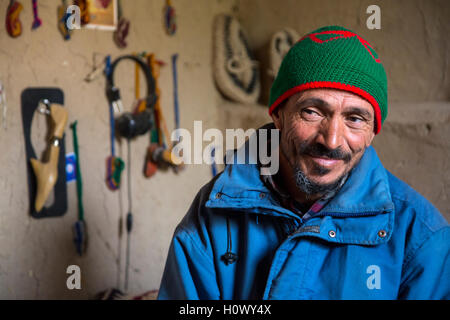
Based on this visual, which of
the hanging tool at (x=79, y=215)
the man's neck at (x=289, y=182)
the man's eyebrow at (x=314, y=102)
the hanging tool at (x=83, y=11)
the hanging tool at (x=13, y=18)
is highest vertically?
the hanging tool at (x=83, y=11)

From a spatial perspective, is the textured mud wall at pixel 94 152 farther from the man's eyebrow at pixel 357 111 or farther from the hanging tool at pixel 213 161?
the man's eyebrow at pixel 357 111

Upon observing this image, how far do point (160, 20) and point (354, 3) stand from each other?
0.90m

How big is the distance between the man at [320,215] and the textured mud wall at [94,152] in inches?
30.1

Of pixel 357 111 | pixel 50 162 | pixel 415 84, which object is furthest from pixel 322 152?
pixel 50 162

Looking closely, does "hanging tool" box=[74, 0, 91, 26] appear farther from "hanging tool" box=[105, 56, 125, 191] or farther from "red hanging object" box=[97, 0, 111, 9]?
"hanging tool" box=[105, 56, 125, 191]

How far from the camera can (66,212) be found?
1.71 meters

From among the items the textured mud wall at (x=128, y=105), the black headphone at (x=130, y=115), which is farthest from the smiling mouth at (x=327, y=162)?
the black headphone at (x=130, y=115)

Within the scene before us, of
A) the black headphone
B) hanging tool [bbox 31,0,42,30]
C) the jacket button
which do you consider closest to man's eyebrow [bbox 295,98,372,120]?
the jacket button

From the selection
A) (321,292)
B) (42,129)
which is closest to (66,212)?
(42,129)

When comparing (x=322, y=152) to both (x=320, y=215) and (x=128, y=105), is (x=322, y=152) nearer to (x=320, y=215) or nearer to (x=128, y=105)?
(x=320, y=215)

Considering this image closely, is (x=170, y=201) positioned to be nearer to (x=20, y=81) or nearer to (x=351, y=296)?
(x=20, y=81)

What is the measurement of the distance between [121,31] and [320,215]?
4.27 ft

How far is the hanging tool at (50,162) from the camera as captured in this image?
1.56m

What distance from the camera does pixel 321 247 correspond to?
970 mm
